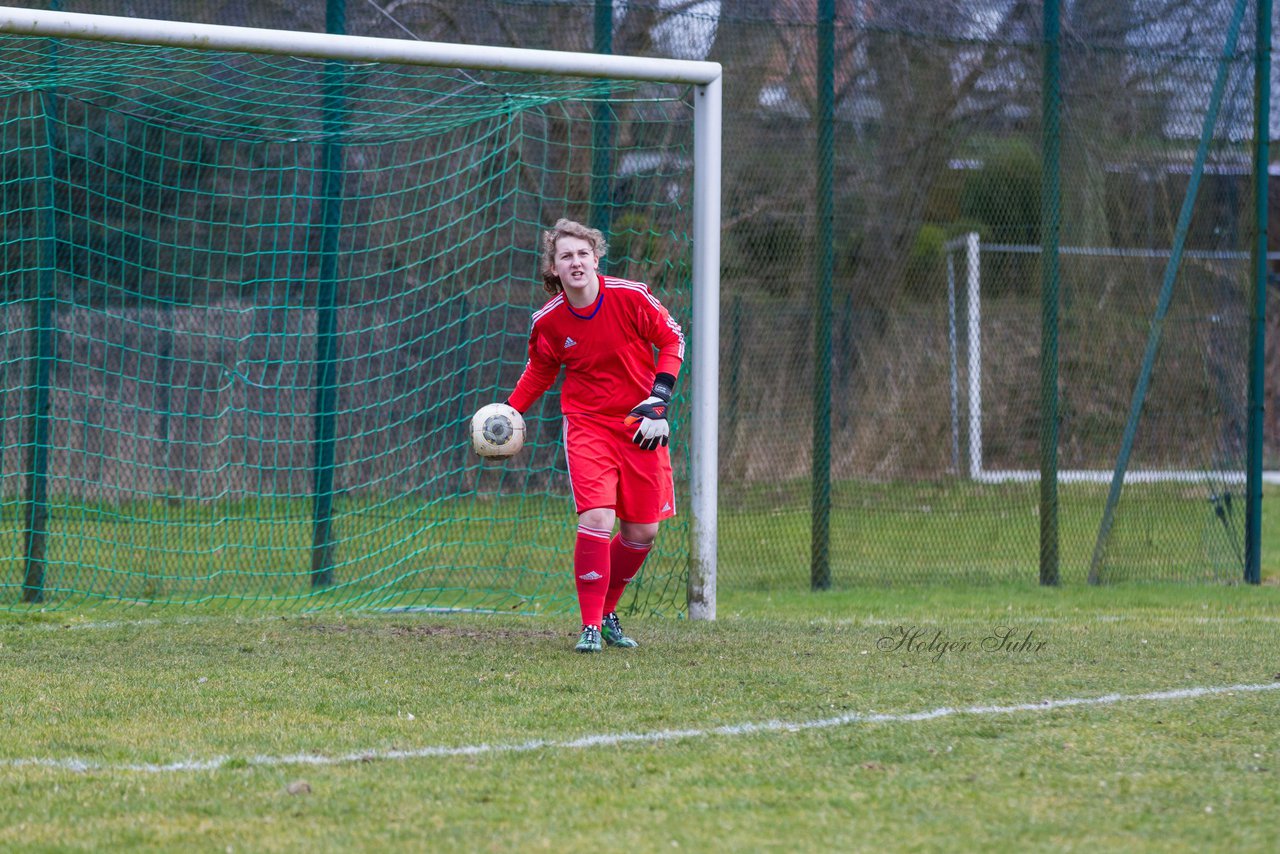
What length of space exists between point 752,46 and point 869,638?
430 cm

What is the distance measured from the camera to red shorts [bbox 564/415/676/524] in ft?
18.5

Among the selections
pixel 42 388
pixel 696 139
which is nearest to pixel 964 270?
pixel 696 139

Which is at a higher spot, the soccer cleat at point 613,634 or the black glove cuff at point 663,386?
the black glove cuff at point 663,386

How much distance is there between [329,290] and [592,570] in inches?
134

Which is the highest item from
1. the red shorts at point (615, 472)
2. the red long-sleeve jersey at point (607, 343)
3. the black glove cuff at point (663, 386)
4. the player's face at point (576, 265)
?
the player's face at point (576, 265)

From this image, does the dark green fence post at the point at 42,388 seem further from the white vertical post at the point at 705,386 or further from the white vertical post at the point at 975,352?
the white vertical post at the point at 975,352

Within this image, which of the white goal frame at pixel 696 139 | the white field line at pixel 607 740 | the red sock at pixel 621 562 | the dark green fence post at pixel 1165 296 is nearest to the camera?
the white field line at pixel 607 740

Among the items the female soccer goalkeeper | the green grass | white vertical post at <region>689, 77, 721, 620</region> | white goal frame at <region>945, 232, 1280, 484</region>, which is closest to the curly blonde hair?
the female soccer goalkeeper

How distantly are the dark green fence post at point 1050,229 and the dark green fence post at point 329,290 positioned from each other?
179 inches

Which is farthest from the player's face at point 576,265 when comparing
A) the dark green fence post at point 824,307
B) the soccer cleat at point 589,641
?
the dark green fence post at point 824,307

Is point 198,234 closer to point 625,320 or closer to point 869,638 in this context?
point 625,320

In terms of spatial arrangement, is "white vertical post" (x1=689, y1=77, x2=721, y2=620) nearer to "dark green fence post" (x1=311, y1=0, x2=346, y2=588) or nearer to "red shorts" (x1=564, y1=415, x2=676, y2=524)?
"red shorts" (x1=564, y1=415, x2=676, y2=524)

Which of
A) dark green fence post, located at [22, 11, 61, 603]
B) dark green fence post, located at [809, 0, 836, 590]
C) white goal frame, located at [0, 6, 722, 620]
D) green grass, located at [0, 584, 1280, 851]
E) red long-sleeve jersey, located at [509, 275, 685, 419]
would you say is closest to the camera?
green grass, located at [0, 584, 1280, 851]

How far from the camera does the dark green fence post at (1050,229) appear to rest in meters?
9.16
